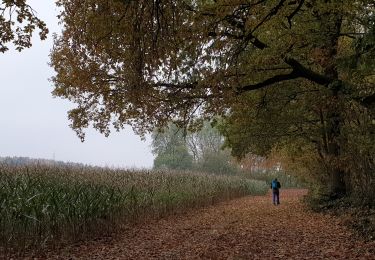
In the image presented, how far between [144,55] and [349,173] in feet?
42.6

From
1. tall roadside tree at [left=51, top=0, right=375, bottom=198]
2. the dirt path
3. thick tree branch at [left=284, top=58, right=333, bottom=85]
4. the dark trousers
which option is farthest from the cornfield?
the dark trousers

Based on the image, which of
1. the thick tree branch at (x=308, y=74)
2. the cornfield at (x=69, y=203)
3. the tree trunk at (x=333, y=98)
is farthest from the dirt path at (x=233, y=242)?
the thick tree branch at (x=308, y=74)

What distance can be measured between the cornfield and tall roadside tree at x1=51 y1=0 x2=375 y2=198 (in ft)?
8.06

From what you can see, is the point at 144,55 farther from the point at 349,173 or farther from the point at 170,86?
the point at 349,173

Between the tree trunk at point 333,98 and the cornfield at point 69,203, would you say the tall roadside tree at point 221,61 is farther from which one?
the cornfield at point 69,203

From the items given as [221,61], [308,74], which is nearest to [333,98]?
[308,74]

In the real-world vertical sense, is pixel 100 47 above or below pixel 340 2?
below

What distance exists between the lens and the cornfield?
888 centimetres

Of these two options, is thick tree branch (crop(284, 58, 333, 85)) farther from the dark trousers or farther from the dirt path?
the dark trousers

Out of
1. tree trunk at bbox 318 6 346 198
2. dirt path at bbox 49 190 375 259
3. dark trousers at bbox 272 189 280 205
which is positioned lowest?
dirt path at bbox 49 190 375 259

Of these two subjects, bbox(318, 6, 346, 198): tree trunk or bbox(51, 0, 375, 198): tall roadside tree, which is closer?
bbox(51, 0, 375, 198): tall roadside tree

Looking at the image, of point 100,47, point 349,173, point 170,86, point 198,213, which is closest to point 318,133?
point 349,173

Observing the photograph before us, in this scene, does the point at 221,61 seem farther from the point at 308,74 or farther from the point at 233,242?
the point at 233,242

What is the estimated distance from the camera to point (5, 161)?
49.4ft
